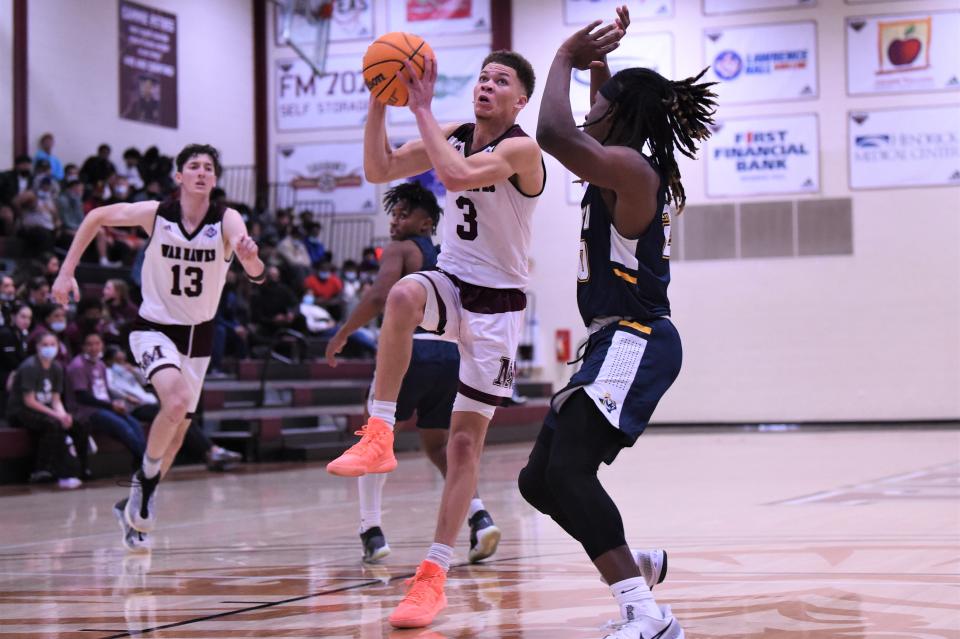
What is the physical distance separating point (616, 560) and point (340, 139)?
61.3 feet

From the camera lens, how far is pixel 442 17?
2111 cm

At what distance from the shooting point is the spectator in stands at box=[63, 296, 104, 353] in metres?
11.9

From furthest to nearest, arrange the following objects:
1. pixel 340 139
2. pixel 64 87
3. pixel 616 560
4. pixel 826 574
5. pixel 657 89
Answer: pixel 340 139, pixel 64 87, pixel 826 574, pixel 657 89, pixel 616 560

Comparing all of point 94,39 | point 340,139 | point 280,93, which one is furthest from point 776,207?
point 94,39

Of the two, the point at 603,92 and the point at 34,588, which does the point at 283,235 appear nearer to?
the point at 34,588

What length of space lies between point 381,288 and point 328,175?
1643cm

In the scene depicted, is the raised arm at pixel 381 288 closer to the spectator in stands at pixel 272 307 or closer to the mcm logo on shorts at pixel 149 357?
the mcm logo on shorts at pixel 149 357

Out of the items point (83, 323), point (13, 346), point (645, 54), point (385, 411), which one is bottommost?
point (385, 411)

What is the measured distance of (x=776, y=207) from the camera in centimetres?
1981

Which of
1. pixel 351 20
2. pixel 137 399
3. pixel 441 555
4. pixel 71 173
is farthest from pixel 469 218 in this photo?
pixel 351 20

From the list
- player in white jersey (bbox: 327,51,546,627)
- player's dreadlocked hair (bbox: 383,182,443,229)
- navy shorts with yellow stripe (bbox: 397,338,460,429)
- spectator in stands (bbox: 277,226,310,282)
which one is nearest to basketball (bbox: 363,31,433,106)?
player in white jersey (bbox: 327,51,546,627)

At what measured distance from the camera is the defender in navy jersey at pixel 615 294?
11.5 feet

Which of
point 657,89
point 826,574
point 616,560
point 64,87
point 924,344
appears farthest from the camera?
point 924,344

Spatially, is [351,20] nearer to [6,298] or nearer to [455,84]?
[455,84]
